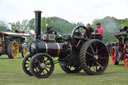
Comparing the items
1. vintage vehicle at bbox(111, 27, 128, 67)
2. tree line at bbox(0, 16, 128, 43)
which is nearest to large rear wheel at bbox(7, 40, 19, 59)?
vintage vehicle at bbox(111, 27, 128, 67)

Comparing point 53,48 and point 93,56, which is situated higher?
point 53,48

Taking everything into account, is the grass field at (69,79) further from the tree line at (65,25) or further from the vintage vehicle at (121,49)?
the tree line at (65,25)

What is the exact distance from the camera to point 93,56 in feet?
23.1

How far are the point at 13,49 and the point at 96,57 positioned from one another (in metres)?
9.24

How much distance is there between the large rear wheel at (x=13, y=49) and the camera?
48.8ft

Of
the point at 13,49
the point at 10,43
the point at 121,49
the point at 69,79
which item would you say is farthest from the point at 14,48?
the point at 69,79

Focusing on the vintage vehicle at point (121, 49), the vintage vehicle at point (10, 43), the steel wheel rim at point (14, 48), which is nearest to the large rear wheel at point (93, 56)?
the vintage vehicle at point (121, 49)

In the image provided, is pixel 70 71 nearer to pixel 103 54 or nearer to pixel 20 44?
pixel 103 54

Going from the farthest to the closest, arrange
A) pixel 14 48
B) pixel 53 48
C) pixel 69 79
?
pixel 14 48, pixel 53 48, pixel 69 79

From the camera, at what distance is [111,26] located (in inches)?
2574

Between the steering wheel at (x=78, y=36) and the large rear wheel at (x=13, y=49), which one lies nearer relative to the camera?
the steering wheel at (x=78, y=36)

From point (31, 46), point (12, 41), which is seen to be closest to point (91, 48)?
point (31, 46)

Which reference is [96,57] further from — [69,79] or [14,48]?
[14,48]

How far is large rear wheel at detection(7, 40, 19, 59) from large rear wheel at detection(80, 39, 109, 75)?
8.52 m
